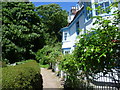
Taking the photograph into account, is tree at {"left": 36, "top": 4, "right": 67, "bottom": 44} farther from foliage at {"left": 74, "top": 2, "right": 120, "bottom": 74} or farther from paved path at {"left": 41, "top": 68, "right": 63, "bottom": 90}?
foliage at {"left": 74, "top": 2, "right": 120, "bottom": 74}

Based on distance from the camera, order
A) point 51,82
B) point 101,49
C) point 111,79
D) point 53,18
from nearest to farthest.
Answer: point 101,49 < point 111,79 < point 51,82 < point 53,18

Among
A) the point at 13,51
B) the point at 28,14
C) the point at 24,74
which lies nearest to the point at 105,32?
the point at 24,74

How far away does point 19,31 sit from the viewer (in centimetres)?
1819

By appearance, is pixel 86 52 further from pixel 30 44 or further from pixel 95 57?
pixel 30 44

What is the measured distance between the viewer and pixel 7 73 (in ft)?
12.3

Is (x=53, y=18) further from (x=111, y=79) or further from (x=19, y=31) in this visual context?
(x=111, y=79)

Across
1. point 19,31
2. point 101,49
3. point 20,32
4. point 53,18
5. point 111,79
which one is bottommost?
point 111,79

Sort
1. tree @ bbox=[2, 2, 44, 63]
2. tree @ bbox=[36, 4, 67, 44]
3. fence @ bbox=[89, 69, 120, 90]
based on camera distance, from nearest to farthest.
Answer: fence @ bbox=[89, 69, 120, 90], tree @ bbox=[2, 2, 44, 63], tree @ bbox=[36, 4, 67, 44]

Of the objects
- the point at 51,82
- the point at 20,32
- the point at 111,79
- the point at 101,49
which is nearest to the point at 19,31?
the point at 20,32

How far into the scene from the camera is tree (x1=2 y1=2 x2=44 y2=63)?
17844 mm

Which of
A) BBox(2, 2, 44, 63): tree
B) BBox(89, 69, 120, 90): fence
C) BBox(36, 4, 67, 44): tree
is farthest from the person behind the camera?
BBox(36, 4, 67, 44): tree

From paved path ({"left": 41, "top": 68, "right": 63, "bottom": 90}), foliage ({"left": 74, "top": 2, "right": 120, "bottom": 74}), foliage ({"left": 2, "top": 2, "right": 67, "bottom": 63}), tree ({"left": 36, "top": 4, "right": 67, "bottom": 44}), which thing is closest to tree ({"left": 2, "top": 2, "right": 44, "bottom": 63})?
foliage ({"left": 2, "top": 2, "right": 67, "bottom": 63})

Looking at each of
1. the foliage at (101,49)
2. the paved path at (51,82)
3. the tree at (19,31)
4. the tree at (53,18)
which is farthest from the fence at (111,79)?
the tree at (53,18)

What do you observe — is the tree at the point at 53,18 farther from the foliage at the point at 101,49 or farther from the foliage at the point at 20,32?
the foliage at the point at 101,49
